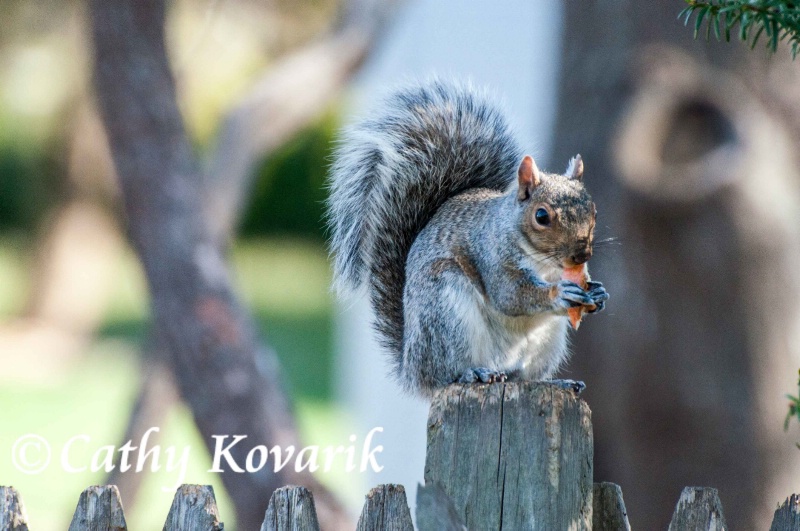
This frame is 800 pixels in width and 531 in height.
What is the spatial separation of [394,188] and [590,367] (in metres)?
1.38

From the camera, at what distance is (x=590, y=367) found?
272 centimetres

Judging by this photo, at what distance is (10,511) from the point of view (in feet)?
3.50

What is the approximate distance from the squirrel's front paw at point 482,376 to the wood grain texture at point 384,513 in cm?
27

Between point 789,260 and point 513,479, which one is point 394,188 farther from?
point 789,260

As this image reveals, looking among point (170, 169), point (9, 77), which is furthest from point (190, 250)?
point (9, 77)

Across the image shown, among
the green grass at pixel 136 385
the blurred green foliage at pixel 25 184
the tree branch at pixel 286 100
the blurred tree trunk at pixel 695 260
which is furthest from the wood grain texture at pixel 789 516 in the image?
the blurred green foliage at pixel 25 184

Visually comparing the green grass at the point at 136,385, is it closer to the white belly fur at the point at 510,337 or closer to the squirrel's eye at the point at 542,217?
the white belly fur at the point at 510,337

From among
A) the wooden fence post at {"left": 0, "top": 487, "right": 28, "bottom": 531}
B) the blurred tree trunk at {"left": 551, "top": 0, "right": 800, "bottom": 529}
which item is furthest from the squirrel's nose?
the blurred tree trunk at {"left": 551, "top": 0, "right": 800, "bottom": 529}

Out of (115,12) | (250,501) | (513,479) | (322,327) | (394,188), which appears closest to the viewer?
(513,479)

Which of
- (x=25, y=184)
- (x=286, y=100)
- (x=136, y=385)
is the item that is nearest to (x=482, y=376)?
(x=286, y=100)

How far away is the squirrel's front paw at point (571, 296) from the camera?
1.24 meters

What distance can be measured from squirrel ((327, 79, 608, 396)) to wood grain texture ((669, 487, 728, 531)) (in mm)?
260

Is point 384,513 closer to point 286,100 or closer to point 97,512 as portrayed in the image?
point 97,512

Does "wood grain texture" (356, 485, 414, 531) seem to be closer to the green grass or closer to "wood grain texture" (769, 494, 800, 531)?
"wood grain texture" (769, 494, 800, 531)
